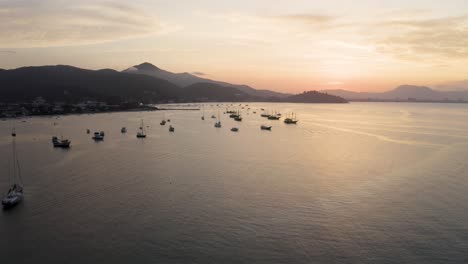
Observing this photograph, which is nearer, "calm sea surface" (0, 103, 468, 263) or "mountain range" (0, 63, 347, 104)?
"calm sea surface" (0, 103, 468, 263)

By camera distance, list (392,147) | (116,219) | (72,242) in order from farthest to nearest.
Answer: (392,147)
(116,219)
(72,242)

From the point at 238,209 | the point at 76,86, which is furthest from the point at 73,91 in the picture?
the point at 238,209

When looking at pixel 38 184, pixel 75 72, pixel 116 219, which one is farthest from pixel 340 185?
pixel 75 72

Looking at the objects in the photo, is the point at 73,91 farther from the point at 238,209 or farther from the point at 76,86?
the point at 238,209

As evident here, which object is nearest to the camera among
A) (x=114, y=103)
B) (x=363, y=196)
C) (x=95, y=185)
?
(x=363, y=196)

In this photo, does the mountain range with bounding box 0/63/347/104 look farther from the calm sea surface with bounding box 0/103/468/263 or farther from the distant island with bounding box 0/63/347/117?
the calm sea surface with bounding box 0/103/468/263

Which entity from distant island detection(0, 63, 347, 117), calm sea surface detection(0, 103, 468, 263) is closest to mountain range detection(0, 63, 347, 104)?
distant island detection(0, 63, 347, 117)

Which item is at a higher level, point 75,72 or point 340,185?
point 75,72

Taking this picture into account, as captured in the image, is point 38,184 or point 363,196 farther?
point 38,184

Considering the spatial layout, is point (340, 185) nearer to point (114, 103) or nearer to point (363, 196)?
point (363, 196)
